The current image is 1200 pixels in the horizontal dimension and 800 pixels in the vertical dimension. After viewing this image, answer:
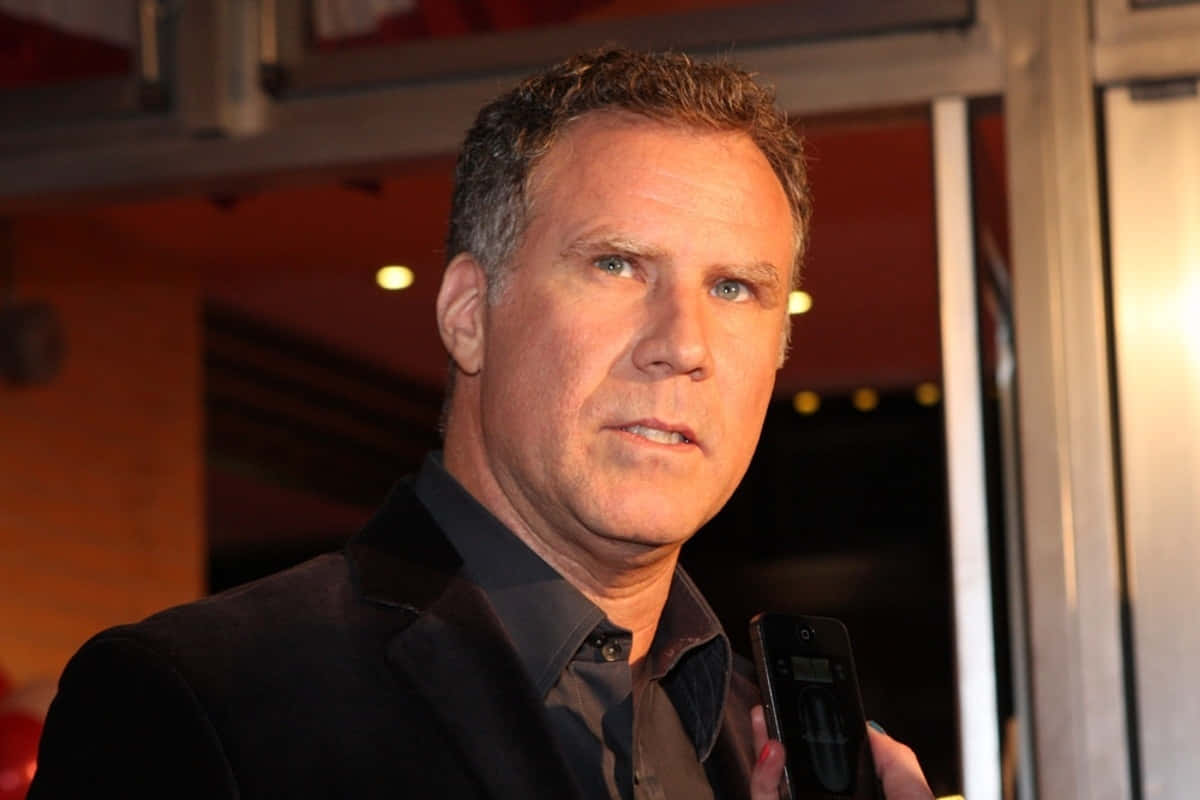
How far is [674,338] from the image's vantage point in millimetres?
1310

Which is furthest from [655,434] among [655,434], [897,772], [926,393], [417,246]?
[926,393]

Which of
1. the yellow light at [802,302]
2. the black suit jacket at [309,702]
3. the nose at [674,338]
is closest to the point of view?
the black suit jacket at [309,702]

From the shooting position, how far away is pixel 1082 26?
2398 millimetres

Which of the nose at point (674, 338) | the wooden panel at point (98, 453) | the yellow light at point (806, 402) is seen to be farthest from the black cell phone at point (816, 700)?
the yellow light at point (806, 402)

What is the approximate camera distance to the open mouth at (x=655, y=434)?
1.32 m

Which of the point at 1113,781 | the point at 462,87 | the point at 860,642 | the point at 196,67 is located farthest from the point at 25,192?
the point at 860,642

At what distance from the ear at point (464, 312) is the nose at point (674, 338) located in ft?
0.60

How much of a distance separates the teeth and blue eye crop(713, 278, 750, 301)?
0.14m

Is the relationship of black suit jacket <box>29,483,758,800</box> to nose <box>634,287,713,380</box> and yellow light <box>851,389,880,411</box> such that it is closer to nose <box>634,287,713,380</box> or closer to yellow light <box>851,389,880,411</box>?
nose <box>634,287,713,380</box>

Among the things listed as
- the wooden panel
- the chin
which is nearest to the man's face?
the chin

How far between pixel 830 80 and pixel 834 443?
801cm

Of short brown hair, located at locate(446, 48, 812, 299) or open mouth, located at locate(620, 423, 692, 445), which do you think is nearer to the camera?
open mouth, located at locate(620, 423, 692, 445)

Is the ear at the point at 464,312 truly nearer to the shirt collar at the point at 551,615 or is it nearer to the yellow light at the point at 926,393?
the shirt collar at the point at 551,615

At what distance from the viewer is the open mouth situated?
4.34 feet
